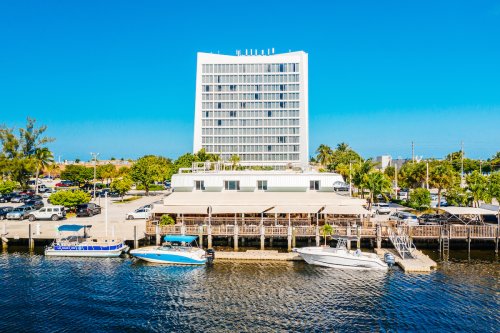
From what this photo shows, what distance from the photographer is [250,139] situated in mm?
144500

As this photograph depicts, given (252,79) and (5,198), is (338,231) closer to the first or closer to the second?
(5,198)

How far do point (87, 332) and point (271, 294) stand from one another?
13079 millimetres

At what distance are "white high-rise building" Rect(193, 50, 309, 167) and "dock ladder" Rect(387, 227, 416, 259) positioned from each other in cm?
10048

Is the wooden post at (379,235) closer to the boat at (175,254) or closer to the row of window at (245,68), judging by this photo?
the boat at (175,254)

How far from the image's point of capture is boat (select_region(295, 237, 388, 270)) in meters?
Answer: 37.1

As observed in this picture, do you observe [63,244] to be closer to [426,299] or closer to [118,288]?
[118,288]

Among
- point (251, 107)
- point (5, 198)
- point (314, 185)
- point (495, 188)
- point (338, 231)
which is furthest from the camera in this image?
point (251, 107)

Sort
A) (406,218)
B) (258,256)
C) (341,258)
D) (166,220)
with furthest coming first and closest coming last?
(406,218) → (166,220) → (258,256) → (341,258)

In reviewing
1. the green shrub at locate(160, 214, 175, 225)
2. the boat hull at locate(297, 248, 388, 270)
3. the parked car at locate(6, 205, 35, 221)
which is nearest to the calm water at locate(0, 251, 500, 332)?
the boat hull at locate(297, 248, 388, 270)

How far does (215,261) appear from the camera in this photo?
3975 cm

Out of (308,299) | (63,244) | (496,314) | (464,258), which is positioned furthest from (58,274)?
(464,258)

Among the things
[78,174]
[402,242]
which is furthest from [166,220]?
[78,174]

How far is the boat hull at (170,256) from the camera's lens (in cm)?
3884

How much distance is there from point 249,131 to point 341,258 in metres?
109
